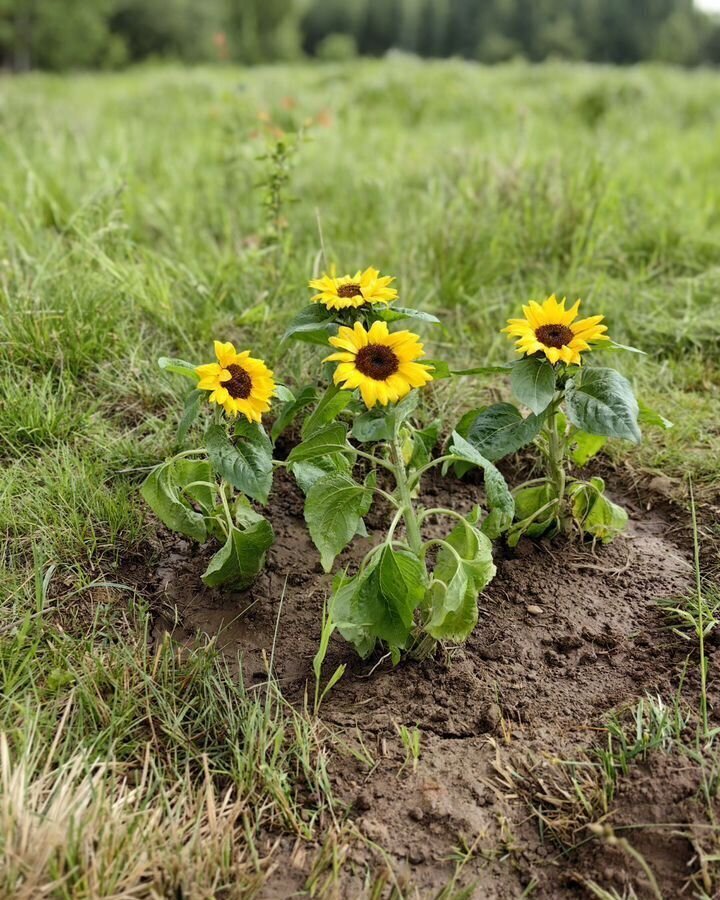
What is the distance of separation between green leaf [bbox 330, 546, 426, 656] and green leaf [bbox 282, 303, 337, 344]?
0.47 m

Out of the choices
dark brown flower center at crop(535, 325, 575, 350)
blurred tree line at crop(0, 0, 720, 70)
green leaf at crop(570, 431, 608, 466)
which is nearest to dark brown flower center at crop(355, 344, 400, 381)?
dark brown flower center at crop(535, 325, 575, 350)

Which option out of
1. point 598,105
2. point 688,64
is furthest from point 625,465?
point 688,64

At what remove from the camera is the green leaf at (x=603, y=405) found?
5.10 ft

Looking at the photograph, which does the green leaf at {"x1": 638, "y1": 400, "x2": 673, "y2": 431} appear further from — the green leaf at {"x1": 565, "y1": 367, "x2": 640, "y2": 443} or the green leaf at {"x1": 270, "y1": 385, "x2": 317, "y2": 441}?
the green leaf at {"x1": 270, "y1": 385, "x2": 317, "y2": 441}

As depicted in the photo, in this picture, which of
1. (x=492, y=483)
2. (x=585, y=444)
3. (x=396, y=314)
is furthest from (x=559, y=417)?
(x=396, y=314)

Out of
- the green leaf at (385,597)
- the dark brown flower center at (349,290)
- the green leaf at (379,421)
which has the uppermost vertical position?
the dark brown flower center at (349,290)

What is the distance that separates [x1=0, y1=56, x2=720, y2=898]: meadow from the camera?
51.2 inches

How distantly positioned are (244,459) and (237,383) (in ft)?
0.50

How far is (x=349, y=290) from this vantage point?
1.64m

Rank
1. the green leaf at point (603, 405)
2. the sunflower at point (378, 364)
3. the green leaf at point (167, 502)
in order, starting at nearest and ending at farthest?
the sunflower at point (378, 364) < the green leaf at point (603, 405) < the green leaf at point (167, 502)

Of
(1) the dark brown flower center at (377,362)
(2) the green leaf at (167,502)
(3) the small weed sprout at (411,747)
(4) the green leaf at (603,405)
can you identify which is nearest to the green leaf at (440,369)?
(1) the dark brown flower center at (377,362)

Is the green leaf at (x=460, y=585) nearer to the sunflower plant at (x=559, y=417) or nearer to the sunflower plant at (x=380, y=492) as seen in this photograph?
the sunflower plant at (x=380, y=492)

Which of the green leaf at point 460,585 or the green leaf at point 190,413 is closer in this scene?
the green leaf at point 460,585

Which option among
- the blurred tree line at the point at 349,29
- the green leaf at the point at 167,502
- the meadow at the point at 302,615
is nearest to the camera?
the meadow at the point at 302,615
